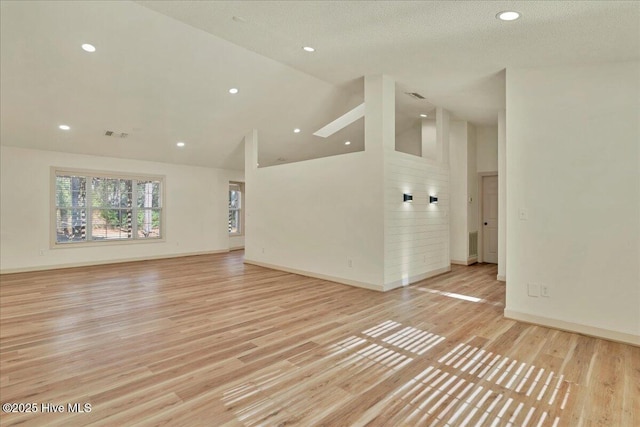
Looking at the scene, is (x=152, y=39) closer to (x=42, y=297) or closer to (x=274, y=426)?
(x=42, y=297)

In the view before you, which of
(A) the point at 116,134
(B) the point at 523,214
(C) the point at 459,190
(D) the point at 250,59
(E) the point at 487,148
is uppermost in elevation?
(D) the point at 250,59

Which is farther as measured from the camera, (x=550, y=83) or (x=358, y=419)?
(x=550, y=83)

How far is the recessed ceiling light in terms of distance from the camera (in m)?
2.89

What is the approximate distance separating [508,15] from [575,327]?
10.1 feet

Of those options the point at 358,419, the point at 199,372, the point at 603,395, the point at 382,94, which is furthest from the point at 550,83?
the point at 199,372

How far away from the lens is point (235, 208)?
1113 cm

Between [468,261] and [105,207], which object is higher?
[105,207]

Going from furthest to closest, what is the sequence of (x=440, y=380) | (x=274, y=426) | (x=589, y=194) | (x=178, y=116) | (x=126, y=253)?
1. (x=126, y=253)
2. (x=178, y=116)
3. (x=589, y=194)
4. (x=440, y=380)
5. (x=274, y=426)

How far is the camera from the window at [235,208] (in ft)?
35.9

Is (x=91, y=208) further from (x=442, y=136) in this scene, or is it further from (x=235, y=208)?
(x=442, y=136)

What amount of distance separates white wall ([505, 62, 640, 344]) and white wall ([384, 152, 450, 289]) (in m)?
1.73

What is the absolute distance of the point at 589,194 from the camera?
135 inches

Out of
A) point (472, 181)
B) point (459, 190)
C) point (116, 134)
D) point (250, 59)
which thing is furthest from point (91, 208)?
point (472, 181)

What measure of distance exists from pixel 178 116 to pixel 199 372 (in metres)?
5.48
